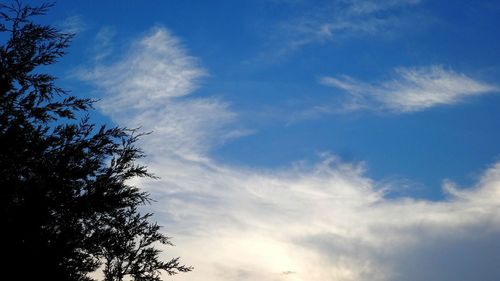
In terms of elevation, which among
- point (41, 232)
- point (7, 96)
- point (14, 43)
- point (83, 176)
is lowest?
point (41, 232)

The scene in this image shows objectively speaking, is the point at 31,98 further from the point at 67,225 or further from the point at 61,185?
the point at 67,225

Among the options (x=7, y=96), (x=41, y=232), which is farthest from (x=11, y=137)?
(x=41, y=232)

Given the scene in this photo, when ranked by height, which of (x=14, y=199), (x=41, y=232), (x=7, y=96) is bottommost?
(x=41, y=232)

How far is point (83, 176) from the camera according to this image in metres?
12.5

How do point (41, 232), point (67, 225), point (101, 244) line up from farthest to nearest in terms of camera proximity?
point (101, 244), point (67, 225), point (41, 232)

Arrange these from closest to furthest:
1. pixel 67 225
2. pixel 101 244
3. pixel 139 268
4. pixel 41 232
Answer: pixel 41 232, pixel 67 225, pixel 101 244, pixel 139 268

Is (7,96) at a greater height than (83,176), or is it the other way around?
(7,96)

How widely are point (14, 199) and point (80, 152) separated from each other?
2163mm

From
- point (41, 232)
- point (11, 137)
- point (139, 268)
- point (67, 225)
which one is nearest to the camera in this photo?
point (11, 137)

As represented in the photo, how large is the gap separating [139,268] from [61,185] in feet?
36.5

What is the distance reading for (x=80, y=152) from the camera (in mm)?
12609

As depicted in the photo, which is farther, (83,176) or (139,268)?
(139,268)

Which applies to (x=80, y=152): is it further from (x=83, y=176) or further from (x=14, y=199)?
(x=14, y=199)

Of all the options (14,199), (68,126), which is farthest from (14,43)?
(14,199)
